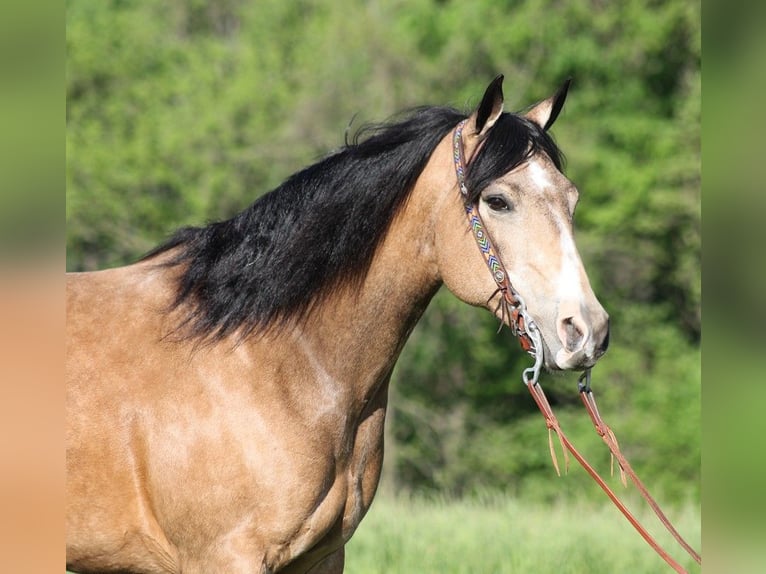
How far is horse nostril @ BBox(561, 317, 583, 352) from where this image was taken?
9.43ft

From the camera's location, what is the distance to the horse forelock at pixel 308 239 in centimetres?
335

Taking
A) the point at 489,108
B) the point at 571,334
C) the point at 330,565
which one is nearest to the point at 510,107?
the point at 489,108

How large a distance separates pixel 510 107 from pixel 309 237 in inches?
530

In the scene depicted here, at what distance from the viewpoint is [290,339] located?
11.0 ft

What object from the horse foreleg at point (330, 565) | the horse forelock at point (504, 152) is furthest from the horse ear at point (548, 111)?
the horse foreleg at point (330, 565)

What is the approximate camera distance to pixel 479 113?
318cm

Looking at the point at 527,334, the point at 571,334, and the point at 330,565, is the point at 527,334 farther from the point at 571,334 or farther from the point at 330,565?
the point at 330,565

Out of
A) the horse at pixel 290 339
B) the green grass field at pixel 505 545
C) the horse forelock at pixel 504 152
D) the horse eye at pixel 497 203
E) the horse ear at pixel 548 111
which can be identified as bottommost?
the green grass field at pixel 505 545

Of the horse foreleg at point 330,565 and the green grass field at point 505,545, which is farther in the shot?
the green grass field at point 505,545

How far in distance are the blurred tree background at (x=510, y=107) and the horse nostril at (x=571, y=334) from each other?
1333cm

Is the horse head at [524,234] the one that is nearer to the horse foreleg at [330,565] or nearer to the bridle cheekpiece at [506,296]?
the bridle cheekpiece at [506,296]

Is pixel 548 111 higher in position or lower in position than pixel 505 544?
higher
